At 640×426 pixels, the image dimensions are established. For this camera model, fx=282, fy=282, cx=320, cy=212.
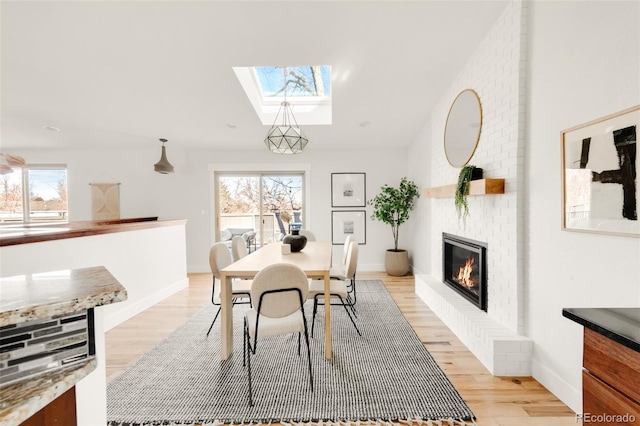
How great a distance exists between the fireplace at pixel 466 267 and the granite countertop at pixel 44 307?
2783mm

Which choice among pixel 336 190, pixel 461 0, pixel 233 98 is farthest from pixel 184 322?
pixel 461 0

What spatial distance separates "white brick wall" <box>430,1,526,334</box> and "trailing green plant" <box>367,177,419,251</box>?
75.8 inches

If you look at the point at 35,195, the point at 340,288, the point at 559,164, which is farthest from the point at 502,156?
the point at 35,195

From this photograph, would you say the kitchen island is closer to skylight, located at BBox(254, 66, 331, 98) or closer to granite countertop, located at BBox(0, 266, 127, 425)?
granite countertop, located at BBox(0, 266, 127, 425)

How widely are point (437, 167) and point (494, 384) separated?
249 cm

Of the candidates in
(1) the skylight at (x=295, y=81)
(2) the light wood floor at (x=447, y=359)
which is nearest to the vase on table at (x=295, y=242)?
(2) the light wood floor at (x=447, y=359)

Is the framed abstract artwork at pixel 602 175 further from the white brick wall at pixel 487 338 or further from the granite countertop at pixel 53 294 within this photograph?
the granite countertop at pixel 53 294

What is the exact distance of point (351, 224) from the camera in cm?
544

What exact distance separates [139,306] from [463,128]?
4244 millimetres

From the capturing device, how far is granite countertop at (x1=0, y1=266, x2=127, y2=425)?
0.58m

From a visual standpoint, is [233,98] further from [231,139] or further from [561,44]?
[561,44]

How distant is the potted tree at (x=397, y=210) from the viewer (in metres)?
4.85

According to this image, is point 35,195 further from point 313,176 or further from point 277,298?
point 277,298

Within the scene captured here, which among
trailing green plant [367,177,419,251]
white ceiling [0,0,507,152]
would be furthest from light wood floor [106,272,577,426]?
white ceiling [0,0,507,152]
